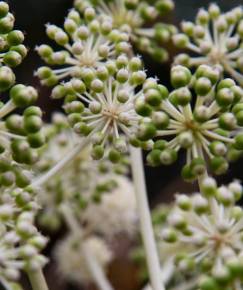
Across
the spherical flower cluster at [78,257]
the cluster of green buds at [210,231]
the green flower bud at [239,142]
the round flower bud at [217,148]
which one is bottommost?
the cluster of green buds at [210,231]

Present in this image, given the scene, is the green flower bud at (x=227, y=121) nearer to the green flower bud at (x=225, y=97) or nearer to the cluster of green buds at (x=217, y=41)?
the green flower bud at (x=225, y=97)

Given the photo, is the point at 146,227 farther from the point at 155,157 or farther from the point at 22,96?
the point at 22,96

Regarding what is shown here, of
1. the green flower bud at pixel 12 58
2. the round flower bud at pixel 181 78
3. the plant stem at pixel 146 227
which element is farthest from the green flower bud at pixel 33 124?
the plant stem at pixel 146 227

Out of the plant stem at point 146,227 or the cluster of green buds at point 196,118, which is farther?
the plant stem at point 146,227

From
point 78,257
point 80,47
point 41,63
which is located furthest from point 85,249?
point 41,63

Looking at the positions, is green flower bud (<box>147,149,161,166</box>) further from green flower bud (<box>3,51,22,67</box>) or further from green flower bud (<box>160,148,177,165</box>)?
green flower bud (<box>3,51,22,67</box>)

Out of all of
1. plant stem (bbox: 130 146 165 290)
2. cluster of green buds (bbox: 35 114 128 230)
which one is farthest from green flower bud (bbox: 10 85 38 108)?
cluster of green buds (bbox: 35 114 128 230)
